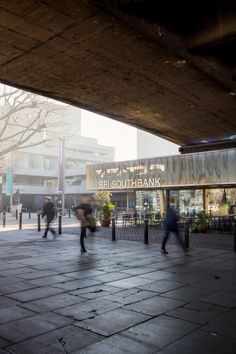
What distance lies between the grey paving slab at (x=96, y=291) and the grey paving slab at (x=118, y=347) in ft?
6.50

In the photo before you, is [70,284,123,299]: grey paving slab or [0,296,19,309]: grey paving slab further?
[70,284,123,299]: grey paving slab

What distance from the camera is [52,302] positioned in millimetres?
5785

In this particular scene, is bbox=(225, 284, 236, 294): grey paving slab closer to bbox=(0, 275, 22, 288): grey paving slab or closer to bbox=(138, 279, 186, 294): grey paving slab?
bbox=(138, 279, 186, 294): grey paving slab

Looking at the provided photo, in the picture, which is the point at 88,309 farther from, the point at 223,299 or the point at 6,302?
the point at 223,299

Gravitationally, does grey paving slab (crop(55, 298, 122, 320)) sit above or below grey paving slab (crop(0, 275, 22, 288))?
below

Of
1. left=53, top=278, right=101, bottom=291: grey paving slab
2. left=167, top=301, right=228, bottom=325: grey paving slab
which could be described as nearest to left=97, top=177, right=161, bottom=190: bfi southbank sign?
left=53, top=278, right=101, bottom=291: grey paving slab

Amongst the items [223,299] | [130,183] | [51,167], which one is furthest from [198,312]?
[51,167]

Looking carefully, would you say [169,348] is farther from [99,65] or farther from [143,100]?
[143,100]

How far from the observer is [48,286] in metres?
6.84

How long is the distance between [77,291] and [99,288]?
0.44m

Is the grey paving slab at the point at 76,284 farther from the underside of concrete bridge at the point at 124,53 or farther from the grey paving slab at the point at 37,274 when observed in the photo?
the underside of concrete bridge at the point at 124,53

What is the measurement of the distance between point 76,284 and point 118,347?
3142 millimetres

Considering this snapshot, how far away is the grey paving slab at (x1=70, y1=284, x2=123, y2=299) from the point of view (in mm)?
6207

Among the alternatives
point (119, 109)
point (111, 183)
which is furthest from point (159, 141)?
point (119, 109)
